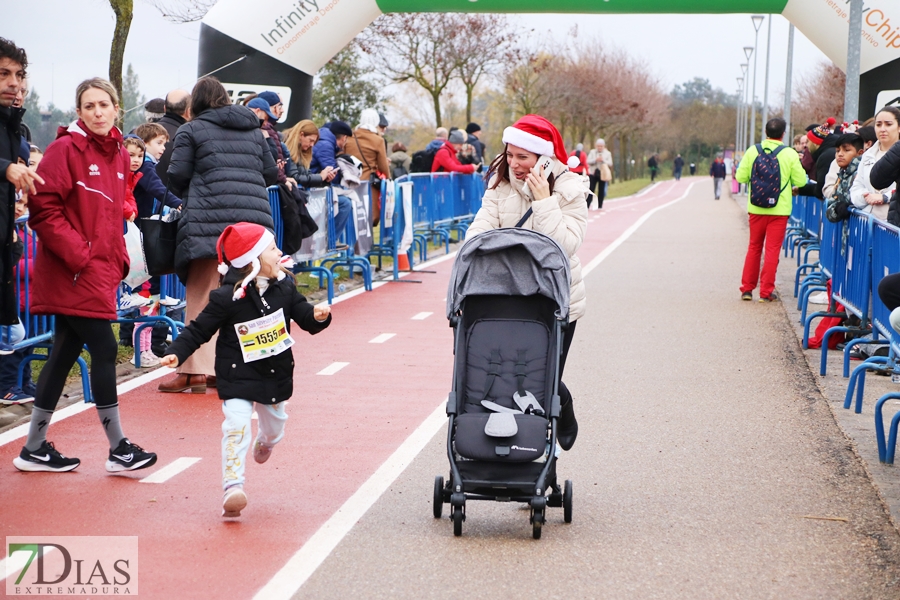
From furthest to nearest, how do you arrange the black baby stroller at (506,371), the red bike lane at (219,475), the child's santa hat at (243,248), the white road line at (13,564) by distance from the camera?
the child's santa hat at (243,248) < the black baby stroller at (506,371) < the red bike lane at (219,475) < the white road line at (13,564)

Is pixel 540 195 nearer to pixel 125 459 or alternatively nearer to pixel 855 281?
pixel 125 459

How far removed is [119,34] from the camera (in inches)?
707

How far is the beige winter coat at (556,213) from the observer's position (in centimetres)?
543

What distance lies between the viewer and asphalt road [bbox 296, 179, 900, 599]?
4766mm

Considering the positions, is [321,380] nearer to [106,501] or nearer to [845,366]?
[106,501]

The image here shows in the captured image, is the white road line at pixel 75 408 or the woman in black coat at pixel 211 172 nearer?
the white road line at pixel 75 408

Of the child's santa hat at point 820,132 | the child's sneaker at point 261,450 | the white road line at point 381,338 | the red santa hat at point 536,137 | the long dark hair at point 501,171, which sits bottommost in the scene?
the white road line at point 381,338

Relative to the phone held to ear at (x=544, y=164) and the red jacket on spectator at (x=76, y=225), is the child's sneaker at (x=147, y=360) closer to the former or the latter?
the red jacket on spectator at (x=76, y=225)

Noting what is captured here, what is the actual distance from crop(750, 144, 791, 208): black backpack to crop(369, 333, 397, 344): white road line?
15.8ft

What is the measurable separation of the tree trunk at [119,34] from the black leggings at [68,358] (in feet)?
40.0

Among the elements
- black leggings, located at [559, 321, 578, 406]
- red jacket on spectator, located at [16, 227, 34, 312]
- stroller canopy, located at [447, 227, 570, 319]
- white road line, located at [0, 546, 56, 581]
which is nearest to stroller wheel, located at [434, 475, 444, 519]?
black leggings, located at [559, 321, 578, 406]

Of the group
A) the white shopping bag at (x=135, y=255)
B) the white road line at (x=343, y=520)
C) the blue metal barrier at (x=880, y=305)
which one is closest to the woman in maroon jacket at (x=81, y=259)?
the white road line at (x=343, y=520)

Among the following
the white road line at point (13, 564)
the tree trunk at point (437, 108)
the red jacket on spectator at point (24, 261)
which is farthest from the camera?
the tree trunk at point (437, 108)

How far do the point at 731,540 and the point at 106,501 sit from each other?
303 centimetres
